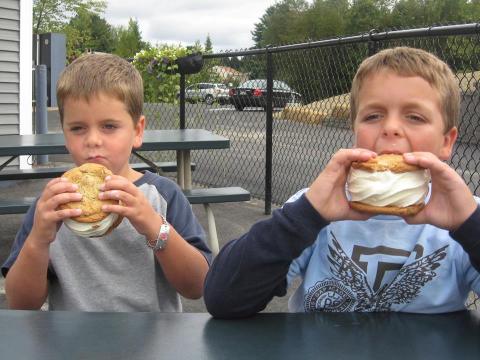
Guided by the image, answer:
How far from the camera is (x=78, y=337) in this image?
3.46 ft

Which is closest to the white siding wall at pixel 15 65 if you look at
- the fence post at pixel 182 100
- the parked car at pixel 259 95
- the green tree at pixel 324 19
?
the fence post at pixel 182 100

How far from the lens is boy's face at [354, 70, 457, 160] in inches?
49.5

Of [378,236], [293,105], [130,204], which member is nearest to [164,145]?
[293,105]

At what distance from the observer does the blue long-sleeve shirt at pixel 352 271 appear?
1.22 meters

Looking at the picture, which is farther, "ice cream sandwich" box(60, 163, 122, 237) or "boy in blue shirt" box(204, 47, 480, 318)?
"ice cream sandwich" box(60, 163, 122, 237)

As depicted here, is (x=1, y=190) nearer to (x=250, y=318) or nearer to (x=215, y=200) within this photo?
(x=215, y=200)

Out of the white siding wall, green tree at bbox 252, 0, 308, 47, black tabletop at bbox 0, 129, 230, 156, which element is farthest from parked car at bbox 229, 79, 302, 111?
green tree at bbox 252, 0, 308, 47

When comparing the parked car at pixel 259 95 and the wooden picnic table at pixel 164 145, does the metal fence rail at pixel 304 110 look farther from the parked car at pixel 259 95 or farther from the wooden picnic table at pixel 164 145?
the wooden picnic table at pixel 164 145

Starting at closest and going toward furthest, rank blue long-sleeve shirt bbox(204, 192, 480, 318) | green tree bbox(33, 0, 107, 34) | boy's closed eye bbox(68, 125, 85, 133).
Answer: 1. blue long-sleeve shirt bbox(204, 192, 480, 318)
2. boy's closed eye bbox(68, 125, 85, 133)
3. green tree bbox(33, 0, 107, 34)

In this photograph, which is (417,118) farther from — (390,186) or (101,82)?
(101,82)

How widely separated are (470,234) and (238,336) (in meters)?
→ 0.44

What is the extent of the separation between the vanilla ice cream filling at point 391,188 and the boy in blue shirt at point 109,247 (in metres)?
0.62

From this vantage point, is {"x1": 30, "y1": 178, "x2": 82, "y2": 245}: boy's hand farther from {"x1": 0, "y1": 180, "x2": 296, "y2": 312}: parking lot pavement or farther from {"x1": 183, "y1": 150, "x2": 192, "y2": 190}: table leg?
{"x1": 183, "y1": 150, "x2": 192, "y2": 190}: table leg

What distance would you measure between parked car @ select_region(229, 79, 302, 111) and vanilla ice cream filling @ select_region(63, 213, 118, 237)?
16.6 ft
